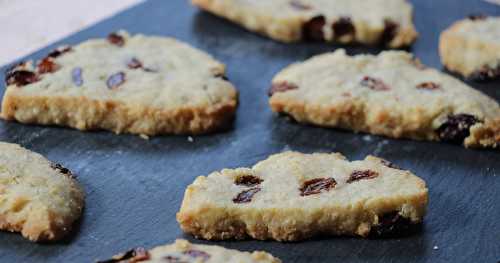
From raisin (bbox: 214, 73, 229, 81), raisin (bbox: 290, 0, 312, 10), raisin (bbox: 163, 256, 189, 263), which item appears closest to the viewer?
raisin (bbox: 163, 256, 189, 263)

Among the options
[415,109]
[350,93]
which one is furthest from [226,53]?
[415,109]

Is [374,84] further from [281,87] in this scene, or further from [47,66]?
[47,66]

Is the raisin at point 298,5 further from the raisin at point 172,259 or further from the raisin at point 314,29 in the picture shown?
the raisin at point 172,259

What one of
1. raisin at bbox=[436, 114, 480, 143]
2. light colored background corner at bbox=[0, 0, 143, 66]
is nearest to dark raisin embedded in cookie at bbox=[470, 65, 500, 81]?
raisin at bbox=[436, 114, 480, 143]

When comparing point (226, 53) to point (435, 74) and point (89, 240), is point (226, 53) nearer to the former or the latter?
point (435, 74)

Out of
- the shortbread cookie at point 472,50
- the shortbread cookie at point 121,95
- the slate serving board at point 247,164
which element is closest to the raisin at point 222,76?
the shortbread cookie at point 121,95

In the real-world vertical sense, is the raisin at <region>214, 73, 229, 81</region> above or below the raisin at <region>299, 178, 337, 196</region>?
above

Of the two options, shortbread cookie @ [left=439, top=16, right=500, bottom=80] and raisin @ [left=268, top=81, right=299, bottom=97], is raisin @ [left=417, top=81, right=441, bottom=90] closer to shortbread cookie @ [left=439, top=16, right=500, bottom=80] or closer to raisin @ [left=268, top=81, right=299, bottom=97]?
shortbread cookie @ [left=439, top=16, right=500, bottom=80]
